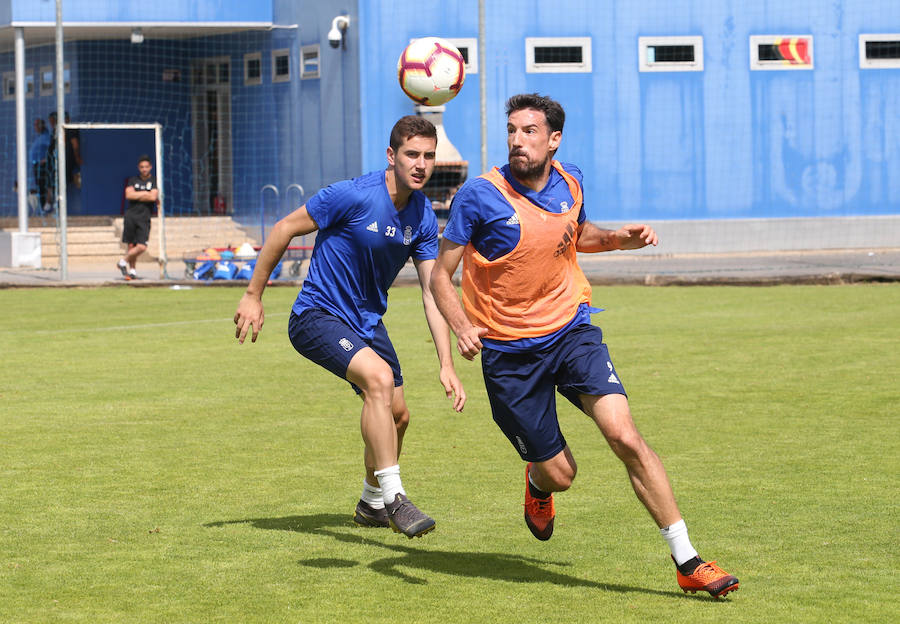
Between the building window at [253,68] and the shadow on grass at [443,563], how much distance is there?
24.7 metres

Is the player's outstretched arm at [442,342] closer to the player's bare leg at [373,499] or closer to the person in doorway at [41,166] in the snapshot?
the player's bare leg at [373,499]

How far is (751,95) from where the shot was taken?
98.3ft

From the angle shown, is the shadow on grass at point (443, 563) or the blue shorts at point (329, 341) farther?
the blue shorts at point (329, 341)

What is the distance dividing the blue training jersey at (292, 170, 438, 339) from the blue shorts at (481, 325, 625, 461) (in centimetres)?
95

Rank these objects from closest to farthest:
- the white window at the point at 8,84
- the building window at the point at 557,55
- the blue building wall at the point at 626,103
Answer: the blue building wall at the point at 626,103
the building window at the point at 557,55
the white window at the point at 8,84

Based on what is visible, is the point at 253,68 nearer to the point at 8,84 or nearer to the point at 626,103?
the point at 8,84

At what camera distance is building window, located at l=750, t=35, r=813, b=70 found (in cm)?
2989

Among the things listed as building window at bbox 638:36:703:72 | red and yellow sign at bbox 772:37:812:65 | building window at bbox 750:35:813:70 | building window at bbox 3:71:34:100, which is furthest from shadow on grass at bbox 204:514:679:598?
building window at bbox 3:71:34:100

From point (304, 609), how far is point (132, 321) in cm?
1267

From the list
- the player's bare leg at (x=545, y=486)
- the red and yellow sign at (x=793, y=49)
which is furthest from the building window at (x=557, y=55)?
the player's bare leg at (x=545, y=486)

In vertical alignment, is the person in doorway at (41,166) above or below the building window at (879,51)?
below

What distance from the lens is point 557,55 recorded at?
2936 centimetres

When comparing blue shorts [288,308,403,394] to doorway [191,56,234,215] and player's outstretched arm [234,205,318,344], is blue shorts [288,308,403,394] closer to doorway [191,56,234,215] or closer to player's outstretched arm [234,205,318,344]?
player's outstretched arm [234,205,318,344]

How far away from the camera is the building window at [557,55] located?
29203 mm
